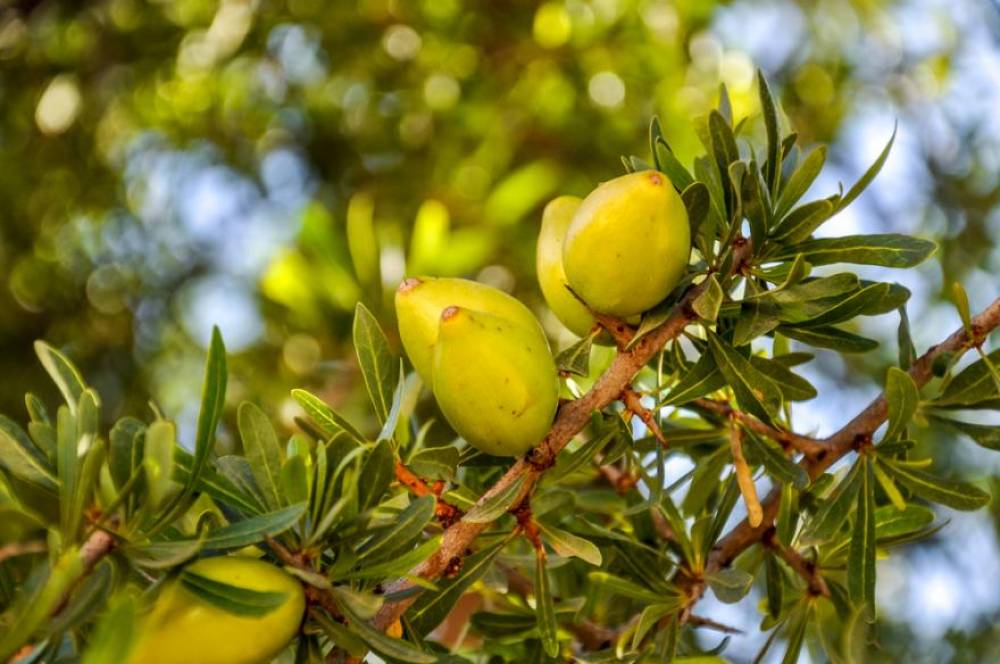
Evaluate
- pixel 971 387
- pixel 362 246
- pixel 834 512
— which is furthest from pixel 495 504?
pixel 362 246

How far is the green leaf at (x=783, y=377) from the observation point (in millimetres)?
855

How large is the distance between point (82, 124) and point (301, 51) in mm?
500

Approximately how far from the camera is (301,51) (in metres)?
2.40

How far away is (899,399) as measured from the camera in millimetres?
806

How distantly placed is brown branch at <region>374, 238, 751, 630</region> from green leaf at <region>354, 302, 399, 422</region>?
0.40 feet

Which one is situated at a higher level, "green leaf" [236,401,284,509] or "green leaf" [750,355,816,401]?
"green leaf" [750,355,816,401]

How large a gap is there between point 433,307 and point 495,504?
0.15 metres

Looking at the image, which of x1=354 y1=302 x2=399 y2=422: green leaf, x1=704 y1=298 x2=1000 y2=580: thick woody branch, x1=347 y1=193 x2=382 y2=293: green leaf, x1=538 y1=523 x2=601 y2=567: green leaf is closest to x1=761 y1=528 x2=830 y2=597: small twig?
x1=704 y1=298 x2=1000 y2=580: thick woody branch

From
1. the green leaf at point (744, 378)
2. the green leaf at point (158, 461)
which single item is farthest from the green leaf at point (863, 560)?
the green leaf at point (158, 461)

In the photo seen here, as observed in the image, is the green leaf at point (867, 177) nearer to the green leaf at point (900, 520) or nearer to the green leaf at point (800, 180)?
the green leaf at point (800, 180)

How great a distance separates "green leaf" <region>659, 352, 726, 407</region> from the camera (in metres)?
0.80

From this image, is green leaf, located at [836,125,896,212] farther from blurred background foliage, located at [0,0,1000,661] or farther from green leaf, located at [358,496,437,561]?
blurred background foliage, located at [0,0,1000,661]

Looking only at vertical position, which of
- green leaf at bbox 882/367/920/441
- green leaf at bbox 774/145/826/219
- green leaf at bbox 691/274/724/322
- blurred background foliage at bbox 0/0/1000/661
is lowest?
blurred background foliage at bbox 0/0/1000/661

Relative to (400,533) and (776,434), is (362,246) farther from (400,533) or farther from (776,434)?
(400,533)
